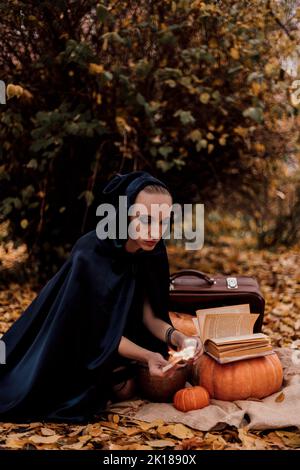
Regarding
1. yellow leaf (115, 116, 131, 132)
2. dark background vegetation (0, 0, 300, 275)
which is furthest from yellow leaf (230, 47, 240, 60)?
yellow leaf (115, 116, 131, 132)

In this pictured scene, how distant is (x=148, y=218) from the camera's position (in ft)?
8.36

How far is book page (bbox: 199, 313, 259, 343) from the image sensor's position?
3.01 meters

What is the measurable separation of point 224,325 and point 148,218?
0.88 m

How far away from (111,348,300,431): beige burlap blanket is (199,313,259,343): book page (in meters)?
0.38

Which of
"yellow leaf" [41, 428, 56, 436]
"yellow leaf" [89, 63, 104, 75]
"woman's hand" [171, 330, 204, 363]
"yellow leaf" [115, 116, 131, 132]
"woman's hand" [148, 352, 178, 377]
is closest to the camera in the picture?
"yellow leaf" [41, 428, 56, 436]

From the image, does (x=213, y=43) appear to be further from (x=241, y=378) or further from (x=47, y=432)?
(x=47, y=432)

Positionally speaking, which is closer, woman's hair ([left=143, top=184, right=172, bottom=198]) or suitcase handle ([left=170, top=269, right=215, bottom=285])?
woman's hair ([left=143, top=184, right=172, bottom=198])

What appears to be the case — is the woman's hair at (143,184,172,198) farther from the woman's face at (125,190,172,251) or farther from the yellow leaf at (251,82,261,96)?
the yellow leaf at (251,82,261,96)

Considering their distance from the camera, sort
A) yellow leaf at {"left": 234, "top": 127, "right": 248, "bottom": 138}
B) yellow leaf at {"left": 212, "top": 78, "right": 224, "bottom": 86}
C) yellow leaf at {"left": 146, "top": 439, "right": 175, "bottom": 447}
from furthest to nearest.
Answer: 1. yellow leaf at {"left": 234, "top": 127, "right": 248, "bottom": 138}
2. yellow leaf at {"left": 212, "top": 78, "right": 224, "bottom": 86}
3. yellow leaf at {"left": 146, "top": 439, "right": 175, "bottom": 447}

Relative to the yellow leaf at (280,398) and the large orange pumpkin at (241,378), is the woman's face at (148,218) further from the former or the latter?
the yellow leaf at (280,398)

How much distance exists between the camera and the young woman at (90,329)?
101 inches

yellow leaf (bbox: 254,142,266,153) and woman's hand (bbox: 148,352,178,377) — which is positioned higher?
yellow leaf (bbox: 254,142,266,153)

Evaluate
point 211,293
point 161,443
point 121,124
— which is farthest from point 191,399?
point 121,124

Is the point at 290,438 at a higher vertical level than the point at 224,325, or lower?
lower
